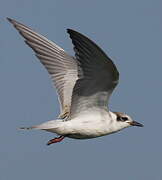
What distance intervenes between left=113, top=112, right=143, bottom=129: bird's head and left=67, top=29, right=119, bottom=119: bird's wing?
1.98 feet

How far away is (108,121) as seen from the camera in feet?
41.7

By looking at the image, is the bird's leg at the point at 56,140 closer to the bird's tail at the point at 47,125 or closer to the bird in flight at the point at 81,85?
the bird in flight at the point at 81,85

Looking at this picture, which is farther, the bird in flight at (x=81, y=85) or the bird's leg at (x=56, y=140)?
the bird's leg at (x=56, y=140)

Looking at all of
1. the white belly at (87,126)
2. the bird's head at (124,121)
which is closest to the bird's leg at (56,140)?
the white belly at (87,126)

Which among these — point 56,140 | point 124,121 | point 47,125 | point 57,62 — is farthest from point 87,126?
point 57,62

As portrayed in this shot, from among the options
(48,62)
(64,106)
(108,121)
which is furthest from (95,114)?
(48,62)

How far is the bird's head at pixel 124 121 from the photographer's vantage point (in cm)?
1301

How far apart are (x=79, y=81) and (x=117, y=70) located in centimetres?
91

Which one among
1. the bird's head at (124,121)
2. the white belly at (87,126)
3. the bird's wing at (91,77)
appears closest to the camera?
the bird's wing at (91,77)

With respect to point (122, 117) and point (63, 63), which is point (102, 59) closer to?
point (122, 117)

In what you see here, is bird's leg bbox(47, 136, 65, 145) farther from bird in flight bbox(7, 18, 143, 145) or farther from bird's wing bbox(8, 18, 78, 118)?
bird's wing bbox(8, 18, 78, 118)

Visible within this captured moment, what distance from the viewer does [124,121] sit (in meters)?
13.2

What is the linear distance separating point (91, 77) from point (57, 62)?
280 centimetres

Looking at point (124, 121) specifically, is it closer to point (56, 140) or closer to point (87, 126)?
point (87, 126)
